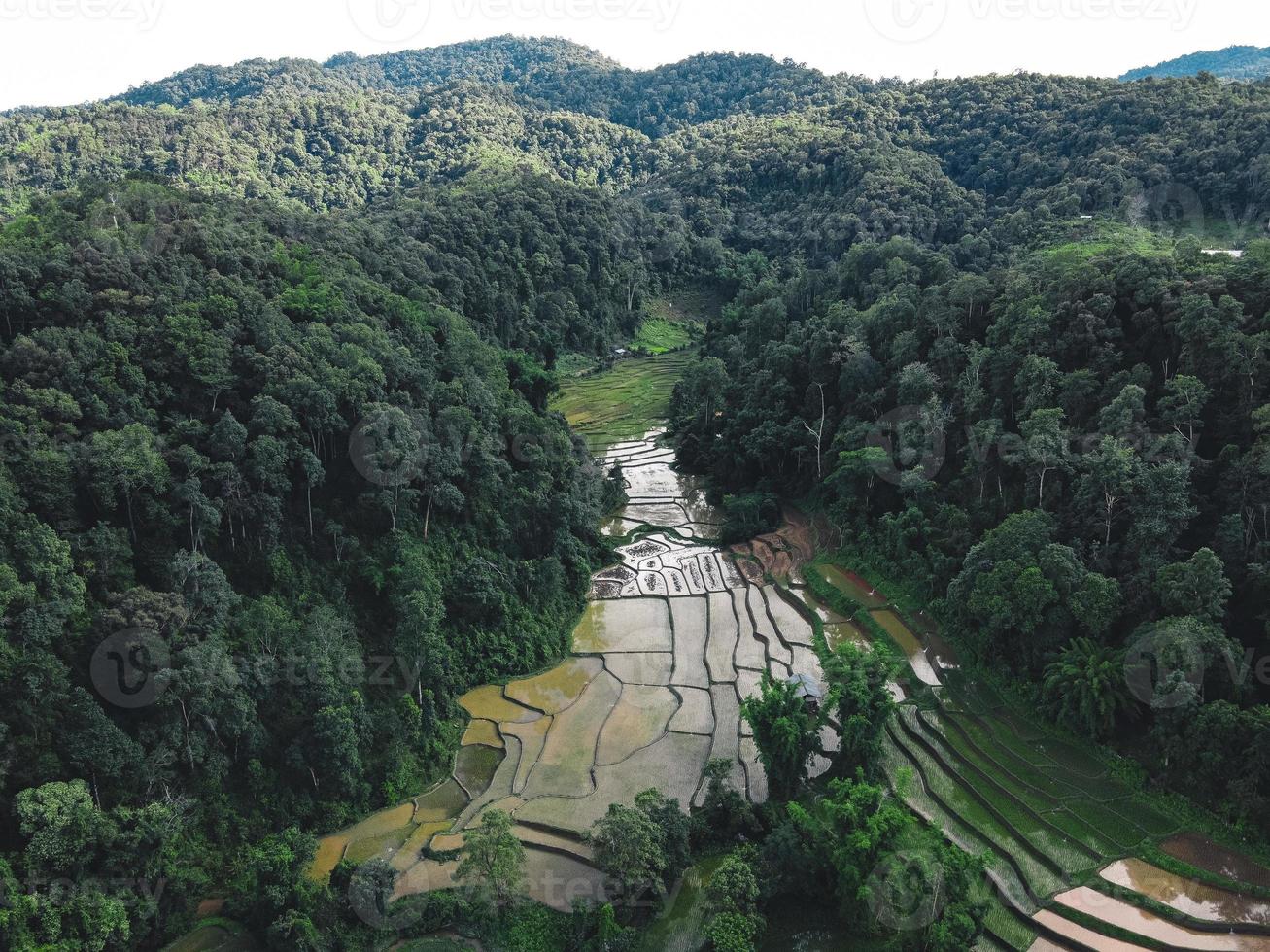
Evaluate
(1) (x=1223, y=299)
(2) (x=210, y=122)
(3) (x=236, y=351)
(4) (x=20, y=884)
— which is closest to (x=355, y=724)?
(4) (x=20, y=884)

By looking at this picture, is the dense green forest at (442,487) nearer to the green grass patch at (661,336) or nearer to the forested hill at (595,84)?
the green grass patch at (661,336)

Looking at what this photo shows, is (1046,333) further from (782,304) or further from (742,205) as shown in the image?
(742,205)

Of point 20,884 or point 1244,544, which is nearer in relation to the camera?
point 20,884

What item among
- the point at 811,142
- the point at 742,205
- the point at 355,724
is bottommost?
the point at 355,724

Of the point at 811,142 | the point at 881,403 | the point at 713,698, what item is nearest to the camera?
the point at 713,698

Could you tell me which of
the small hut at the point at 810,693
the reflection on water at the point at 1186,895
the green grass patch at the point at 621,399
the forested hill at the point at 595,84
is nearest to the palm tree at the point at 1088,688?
the reflection on water at the point at 1186,895

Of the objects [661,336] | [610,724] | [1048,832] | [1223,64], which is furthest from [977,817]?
[1223,64]

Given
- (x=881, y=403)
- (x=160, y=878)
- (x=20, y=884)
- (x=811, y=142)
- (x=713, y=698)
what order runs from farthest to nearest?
(x=811, y=142) < (x=881, y=403) < (x=713, y=698) < (x=160, y=878) < (x=20, y=884)

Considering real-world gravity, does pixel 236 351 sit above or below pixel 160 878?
above
